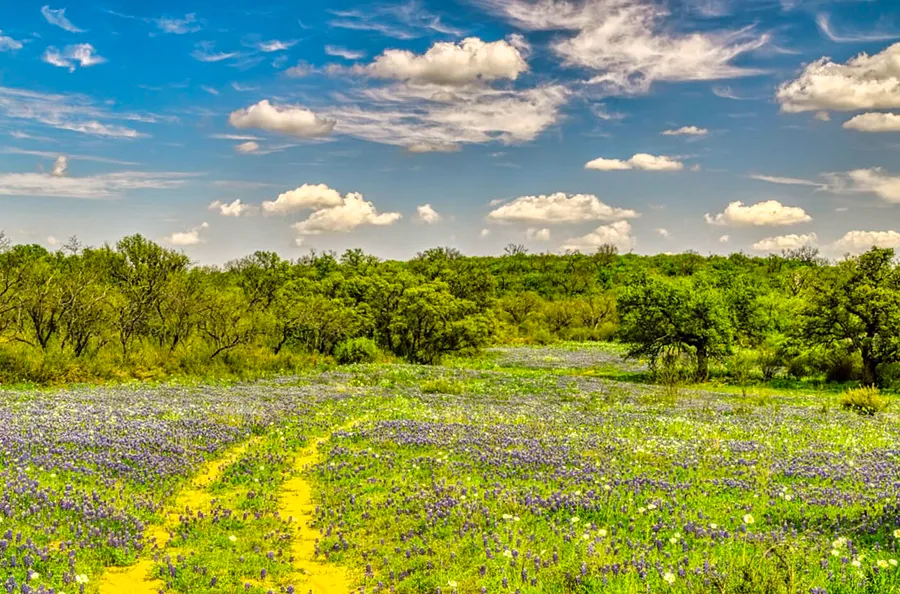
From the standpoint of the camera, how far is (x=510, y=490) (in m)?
10.6

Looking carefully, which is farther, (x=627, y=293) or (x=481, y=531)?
(x=627, y=293)

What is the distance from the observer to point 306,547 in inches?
354

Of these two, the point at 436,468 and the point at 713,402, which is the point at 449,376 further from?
the point at 436,468

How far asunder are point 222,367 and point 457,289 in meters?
42.7

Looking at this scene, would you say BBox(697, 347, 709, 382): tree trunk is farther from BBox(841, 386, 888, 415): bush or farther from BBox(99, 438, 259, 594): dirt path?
BBox(99, 438, 259, 594): dirt path

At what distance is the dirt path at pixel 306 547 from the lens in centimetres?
777

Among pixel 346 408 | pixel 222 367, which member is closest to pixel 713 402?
pixel 346 408

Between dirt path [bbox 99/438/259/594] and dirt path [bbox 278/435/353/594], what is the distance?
1464 mm

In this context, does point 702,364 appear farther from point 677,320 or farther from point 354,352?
point 354,352

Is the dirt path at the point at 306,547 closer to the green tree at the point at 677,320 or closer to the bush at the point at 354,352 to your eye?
the green tree at the point at 677,320

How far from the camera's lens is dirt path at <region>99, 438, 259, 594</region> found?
24.5ft

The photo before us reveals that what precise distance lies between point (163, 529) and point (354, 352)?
4118 cm

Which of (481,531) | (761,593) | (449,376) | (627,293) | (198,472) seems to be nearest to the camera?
(761,593)

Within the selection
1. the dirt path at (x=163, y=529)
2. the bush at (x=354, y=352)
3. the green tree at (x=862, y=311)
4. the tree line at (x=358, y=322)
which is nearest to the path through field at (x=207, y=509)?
the dirt path at (x=163, y=529)
